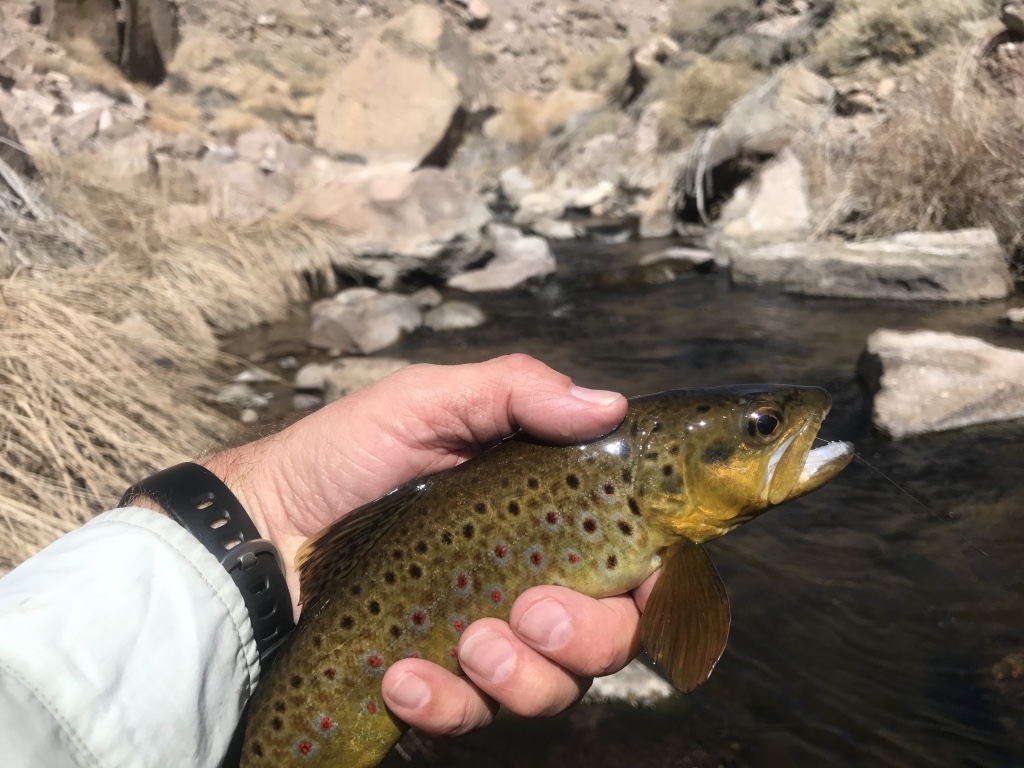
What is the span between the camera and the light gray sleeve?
1.67 meters

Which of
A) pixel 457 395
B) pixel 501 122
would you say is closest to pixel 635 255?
pixel 457 395

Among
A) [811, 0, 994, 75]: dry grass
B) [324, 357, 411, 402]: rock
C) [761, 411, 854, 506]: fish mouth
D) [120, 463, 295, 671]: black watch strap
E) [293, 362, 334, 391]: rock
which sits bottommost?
[293, 362, 334, 391]: rock

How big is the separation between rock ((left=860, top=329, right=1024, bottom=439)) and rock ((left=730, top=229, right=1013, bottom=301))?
302 centimetres

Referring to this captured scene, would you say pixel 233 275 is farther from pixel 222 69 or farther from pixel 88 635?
pixel 222 69

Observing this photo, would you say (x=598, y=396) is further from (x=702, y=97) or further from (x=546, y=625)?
(x=702, y=97)

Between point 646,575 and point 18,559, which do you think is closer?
point 646,575

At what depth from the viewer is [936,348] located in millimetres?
6324

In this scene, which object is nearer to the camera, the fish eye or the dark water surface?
the fish eye

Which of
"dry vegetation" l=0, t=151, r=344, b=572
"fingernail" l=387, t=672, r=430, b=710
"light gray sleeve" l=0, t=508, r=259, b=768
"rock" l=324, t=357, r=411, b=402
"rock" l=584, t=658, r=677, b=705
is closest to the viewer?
"light gray sleeve" l=0, t=508, r=259, b=768

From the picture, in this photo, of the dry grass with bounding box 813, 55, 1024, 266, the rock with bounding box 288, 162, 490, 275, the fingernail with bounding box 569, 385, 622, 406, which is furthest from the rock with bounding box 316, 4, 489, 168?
the fingernail with bounding box 569, 385, 622, 406

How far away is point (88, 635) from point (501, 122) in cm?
2718

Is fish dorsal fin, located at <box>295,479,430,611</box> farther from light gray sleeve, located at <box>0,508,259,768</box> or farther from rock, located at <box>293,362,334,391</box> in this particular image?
rock, located at <box>293,362,334,391</box>

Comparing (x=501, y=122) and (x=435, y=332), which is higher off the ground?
(x=501, y=122)

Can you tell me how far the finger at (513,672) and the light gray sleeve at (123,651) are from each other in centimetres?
74
